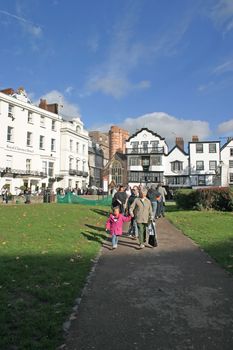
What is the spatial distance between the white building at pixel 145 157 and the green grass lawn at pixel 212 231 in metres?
Answer: 48.6

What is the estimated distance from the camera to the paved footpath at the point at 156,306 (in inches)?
175

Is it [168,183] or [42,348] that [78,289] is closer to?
[42,348]

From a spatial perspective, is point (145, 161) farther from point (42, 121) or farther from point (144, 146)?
point (42, 121)

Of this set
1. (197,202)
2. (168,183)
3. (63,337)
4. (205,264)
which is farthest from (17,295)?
(168,183)

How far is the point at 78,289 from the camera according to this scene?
21.0 feet

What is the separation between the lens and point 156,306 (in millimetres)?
5711

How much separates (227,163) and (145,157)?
1561cm

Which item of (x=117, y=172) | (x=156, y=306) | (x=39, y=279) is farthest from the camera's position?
(x=117, y=172)

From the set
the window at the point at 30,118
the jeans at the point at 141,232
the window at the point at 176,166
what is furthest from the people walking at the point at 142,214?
the window at the point at 176,166

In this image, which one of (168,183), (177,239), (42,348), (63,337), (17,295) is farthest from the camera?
(168,183)

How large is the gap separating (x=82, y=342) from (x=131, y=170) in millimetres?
65793

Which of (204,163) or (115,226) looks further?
(204,163)

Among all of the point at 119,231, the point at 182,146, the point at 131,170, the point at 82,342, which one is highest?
the point at 182,146

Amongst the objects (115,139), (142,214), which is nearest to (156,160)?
(115,139)
